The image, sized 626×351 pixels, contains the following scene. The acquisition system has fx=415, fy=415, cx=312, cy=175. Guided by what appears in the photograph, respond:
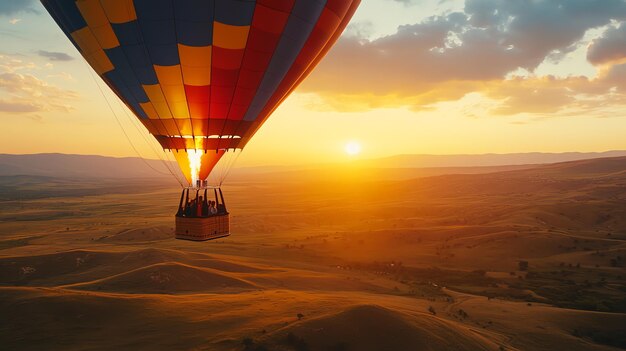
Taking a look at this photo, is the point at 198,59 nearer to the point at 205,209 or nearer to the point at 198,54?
the point at 198,54

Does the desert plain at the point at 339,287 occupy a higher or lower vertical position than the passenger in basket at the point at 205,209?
lower

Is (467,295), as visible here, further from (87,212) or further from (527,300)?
(87,212)

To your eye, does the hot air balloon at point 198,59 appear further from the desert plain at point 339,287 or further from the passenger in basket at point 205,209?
the desert plain at point 339,287

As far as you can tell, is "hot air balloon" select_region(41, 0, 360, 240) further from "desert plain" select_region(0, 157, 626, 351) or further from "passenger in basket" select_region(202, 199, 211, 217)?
"desert plain" select_region(0, 157, 626, 351)

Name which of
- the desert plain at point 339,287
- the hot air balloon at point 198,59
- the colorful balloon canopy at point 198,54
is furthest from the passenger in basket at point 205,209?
the desert plain at point 339,287

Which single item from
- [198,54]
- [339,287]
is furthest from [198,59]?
[339,287]

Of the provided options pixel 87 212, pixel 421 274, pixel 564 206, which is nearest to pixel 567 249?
pixel 421 274

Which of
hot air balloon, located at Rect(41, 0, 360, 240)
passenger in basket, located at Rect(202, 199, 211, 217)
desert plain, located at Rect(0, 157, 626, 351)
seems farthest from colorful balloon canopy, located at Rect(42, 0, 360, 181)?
desert plain, located at Rect(0, 157, 626, 351)

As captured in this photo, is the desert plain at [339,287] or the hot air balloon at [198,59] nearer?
the hot air balloon at [198,59]
